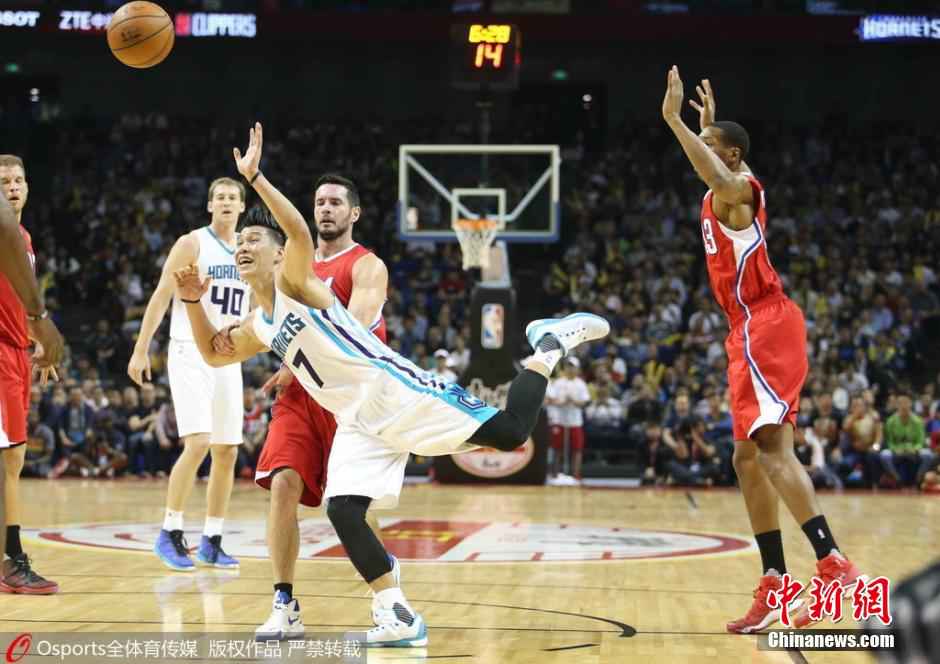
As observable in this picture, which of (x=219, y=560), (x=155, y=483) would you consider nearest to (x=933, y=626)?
(x=219, y=560)

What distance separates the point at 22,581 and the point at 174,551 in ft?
3.91

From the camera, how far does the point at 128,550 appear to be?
827 cm

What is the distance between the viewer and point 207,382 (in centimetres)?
750

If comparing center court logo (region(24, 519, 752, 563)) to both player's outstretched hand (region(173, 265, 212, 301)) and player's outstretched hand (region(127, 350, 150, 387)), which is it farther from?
player's outstretched hand (region(173, 265, 212, 301))

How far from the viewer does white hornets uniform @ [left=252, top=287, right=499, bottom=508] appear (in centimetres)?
505

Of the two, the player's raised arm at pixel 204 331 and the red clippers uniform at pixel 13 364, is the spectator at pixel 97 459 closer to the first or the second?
the red clippers uniform at pixel 13 364

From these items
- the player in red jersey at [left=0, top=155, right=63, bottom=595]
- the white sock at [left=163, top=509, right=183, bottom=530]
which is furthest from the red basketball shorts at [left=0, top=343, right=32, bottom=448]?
the white sock at [left=163, top=509, right=183, bottom=530]

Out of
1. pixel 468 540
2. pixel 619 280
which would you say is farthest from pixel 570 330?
pixel 619 280

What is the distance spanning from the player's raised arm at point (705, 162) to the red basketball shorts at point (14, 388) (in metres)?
3.31

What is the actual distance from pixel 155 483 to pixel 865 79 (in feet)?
61.2

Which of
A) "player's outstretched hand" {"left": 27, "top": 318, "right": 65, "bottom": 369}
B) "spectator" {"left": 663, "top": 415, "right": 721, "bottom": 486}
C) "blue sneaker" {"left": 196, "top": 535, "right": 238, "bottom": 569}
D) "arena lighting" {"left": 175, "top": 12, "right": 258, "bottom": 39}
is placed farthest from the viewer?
"arena lighting" {"left": 175, "top": 12, "right": 258, "bottom": 39}

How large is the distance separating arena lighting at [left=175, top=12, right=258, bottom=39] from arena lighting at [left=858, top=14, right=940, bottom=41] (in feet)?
38.3

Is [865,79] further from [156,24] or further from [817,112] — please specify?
[156,24]

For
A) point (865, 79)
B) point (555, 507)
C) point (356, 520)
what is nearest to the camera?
point (356, 520)
